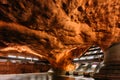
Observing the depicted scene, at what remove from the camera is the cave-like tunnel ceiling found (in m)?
5.28

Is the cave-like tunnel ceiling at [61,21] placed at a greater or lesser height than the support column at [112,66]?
greater

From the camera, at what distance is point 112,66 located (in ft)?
20.4

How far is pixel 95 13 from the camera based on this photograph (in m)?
6.20

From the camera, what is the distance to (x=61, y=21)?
627 centimetres

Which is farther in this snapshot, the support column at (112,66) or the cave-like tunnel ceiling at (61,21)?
the support column at (112,66)

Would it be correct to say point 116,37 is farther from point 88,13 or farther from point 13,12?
point 13,12

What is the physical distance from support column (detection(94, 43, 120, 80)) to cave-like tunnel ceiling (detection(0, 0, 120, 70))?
90 centimetres

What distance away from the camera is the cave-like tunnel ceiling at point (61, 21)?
208 inches

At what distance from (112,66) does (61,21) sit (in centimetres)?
213

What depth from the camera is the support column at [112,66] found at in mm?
6029

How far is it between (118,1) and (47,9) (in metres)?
2.05

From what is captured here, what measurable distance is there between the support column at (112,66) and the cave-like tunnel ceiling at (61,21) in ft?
2.96

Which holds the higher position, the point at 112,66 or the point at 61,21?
the point at 61,21

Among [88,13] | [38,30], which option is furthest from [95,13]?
[38,30]
